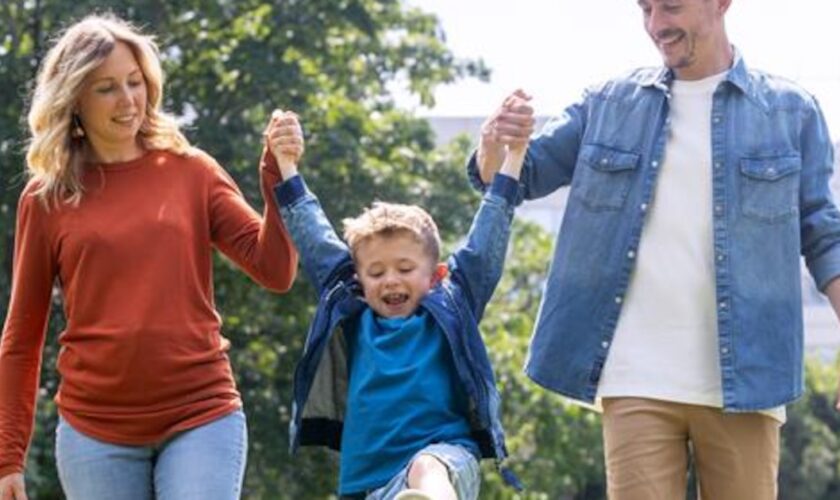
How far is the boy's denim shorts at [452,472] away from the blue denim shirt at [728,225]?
1.56 feet

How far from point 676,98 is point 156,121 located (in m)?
1.33

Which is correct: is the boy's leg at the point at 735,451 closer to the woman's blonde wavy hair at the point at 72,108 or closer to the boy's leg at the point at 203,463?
the boy's leg at the point at 203,463

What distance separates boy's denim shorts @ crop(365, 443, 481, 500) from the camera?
455cm

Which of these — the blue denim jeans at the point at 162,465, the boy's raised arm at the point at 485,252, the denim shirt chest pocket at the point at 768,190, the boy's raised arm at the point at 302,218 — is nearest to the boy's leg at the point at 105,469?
the blue denim jeans at the point at 162,465

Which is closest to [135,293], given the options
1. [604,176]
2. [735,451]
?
[604,176]

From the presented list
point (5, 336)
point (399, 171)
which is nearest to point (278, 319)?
point (399, 171)

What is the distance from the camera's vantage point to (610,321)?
5.03m

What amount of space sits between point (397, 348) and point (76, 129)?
1032 millimetres

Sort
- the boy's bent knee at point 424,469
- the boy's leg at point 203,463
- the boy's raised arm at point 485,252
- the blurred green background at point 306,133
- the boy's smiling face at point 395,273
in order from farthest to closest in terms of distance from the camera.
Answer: the blurred green background at point 306,133 < the boy's raised arm at point 485,252 < the boy's smiling face at point 395,273 < the boy's leg at point 203,463 < the boy's bent knee at point 424,469

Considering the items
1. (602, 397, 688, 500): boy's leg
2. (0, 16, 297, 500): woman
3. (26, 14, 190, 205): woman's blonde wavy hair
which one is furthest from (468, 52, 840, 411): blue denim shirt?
(26, 14, 190, 205): woman's blonde wavy hair

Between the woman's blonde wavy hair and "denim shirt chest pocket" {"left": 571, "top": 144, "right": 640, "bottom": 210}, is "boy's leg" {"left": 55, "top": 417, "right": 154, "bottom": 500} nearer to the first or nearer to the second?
the woman's blonde wavy hair

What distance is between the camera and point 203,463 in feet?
15.4

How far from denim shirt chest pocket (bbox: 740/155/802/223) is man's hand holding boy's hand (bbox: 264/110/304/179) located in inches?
44.2

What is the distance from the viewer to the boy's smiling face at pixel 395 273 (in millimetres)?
4770
